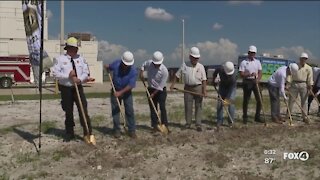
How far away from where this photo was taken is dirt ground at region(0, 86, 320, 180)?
736 cm

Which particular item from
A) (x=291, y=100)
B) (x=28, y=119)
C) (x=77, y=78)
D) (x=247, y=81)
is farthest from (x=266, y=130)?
(x=28, y=119)

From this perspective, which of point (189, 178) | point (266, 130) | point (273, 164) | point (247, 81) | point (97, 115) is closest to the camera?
point (189, 178)

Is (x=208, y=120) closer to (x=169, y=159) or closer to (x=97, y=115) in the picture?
(x=97, y=115)

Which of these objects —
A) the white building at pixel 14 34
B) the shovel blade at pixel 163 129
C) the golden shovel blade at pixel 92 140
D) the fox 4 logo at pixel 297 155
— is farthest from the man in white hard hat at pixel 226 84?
the white building at pixel 14 34

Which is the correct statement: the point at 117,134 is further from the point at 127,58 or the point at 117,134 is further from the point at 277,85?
the point at 277,85

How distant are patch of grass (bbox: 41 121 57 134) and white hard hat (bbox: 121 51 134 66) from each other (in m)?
2.38

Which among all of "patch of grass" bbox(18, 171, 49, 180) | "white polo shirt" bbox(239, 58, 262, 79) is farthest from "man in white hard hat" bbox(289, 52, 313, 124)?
"patch of grass" bbox(18, 171, 49, 180)

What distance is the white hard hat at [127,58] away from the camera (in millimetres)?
9234

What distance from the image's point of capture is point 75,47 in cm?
879

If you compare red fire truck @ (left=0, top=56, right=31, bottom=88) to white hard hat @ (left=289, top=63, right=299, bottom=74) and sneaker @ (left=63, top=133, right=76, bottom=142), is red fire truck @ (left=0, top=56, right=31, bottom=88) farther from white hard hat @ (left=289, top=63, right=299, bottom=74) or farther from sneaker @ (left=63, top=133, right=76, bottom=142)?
sneaker @ (left=63, top=133, right=76, bottom=142)

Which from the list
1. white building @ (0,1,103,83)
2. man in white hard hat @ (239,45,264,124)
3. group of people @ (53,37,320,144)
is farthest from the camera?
A: white building @ (0,1,103,83)

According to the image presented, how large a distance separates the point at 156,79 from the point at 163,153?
7.62 feet

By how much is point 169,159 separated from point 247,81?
15.3 feet

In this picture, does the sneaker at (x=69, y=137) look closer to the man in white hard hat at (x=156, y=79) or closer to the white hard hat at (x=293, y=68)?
the man in white hard hat at (x=156, y=79)
